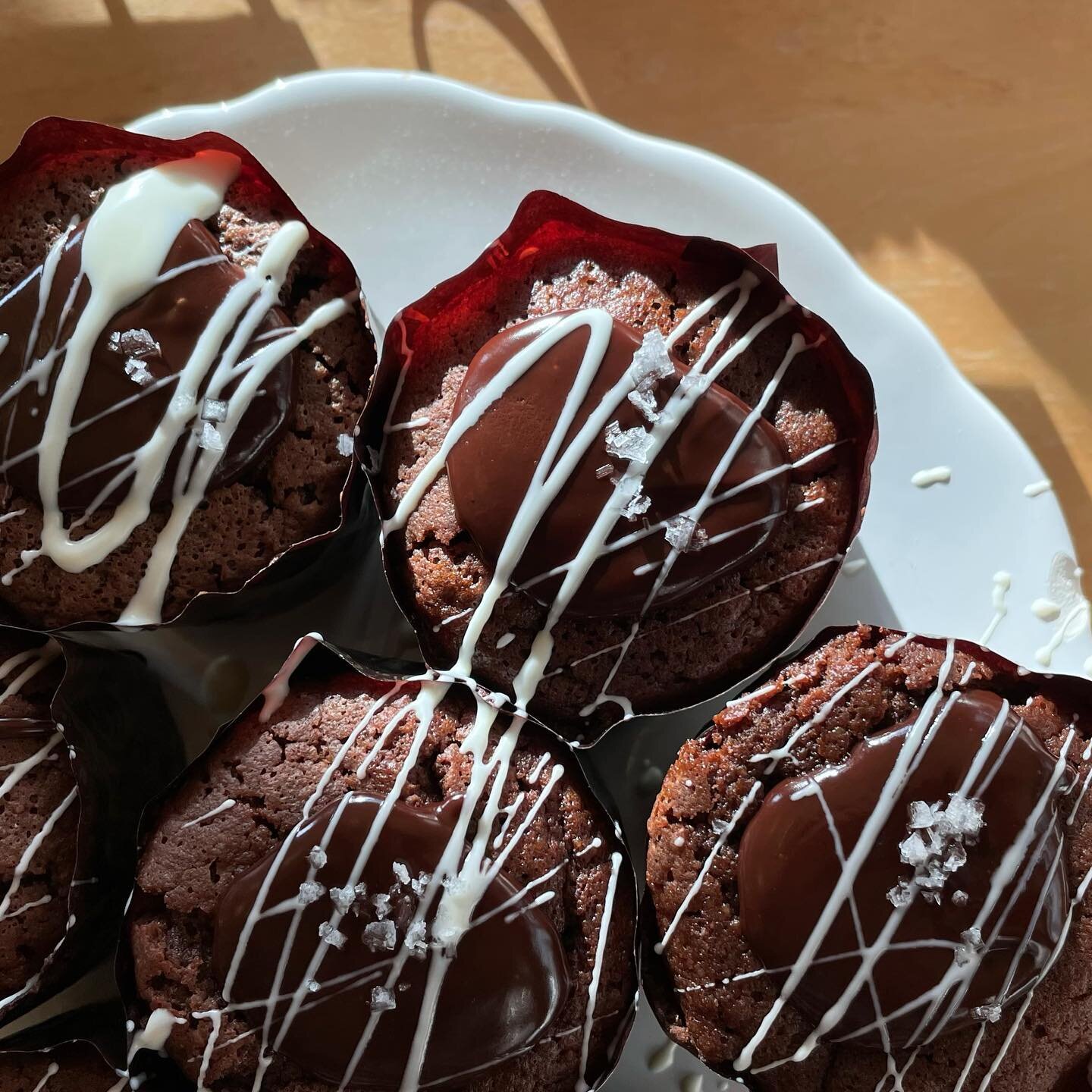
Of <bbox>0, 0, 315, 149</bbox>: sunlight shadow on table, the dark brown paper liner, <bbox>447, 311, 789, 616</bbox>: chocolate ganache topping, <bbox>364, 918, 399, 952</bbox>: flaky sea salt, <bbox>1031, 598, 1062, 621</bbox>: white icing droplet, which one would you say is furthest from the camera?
<bbox>0, 0, 315, 149</bbox>: sunlight shadow on table

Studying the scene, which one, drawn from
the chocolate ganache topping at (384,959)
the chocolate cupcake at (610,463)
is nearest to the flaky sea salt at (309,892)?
the chocolate ganache topping at (384,959)

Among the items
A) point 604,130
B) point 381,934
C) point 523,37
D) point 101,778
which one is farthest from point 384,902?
point 523,37

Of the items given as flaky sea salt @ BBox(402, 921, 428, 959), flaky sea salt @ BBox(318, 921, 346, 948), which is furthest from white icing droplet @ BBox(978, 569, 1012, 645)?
flaky sea salt @ BBox(318, 921, 346, 948)

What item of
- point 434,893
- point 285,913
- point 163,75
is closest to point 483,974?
point 434,893

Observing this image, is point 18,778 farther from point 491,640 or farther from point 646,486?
point 646,486

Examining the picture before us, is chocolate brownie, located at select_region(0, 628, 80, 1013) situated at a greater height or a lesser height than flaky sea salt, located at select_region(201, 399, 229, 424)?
lesser

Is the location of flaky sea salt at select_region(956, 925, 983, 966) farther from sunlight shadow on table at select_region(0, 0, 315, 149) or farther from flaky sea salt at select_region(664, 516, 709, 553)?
sunlight shadow on table at select_region(0, 0, 315, 149)

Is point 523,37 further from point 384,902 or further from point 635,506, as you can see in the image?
point 384,902

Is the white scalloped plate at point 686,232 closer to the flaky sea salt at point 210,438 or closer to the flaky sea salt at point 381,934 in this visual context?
the flaky sea salt at point 210,438
